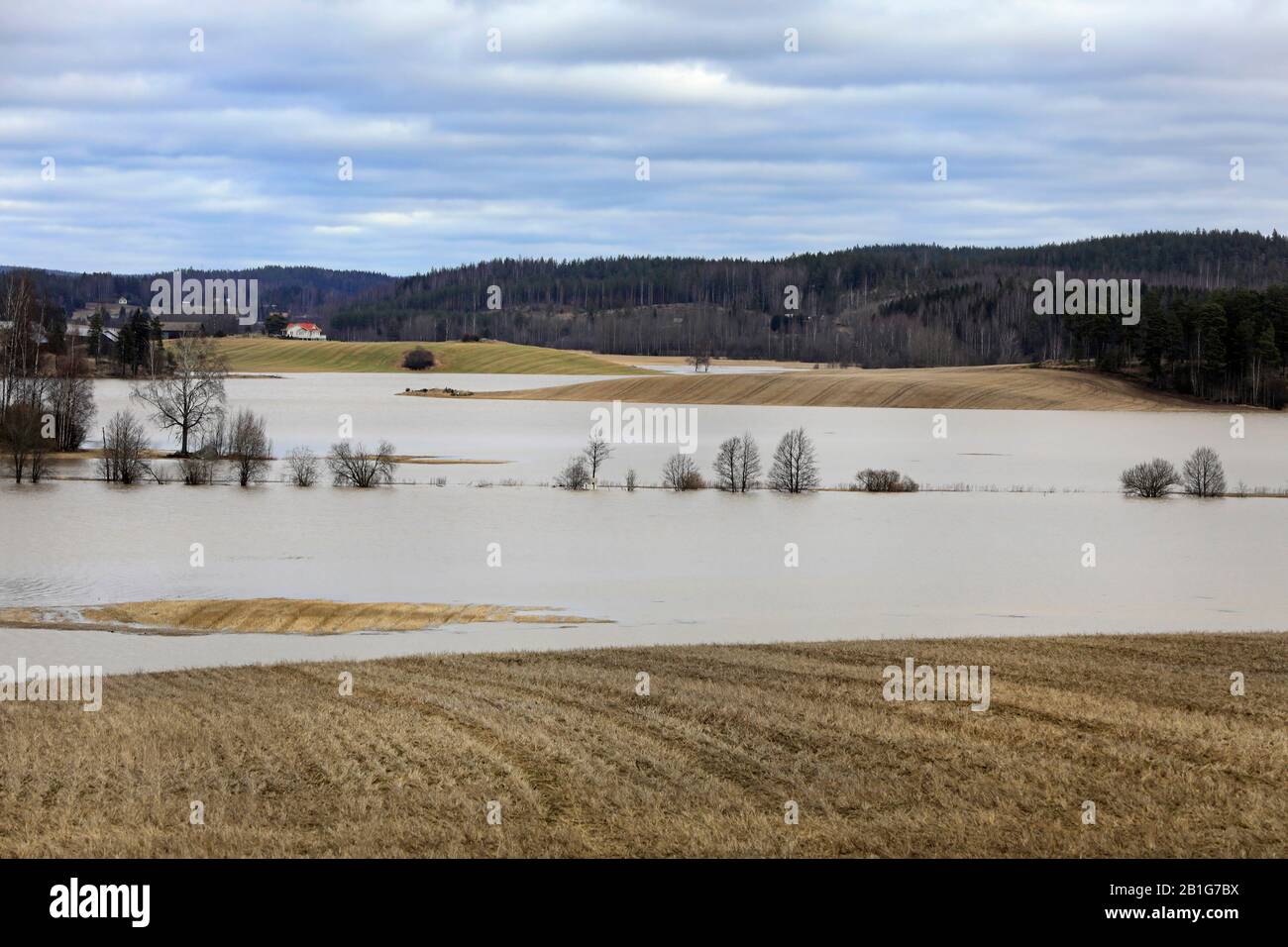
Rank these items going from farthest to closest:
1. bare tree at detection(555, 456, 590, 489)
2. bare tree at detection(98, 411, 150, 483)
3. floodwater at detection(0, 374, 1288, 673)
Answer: bare tree at detection(98, 411, 150, 483) < bare tree at detection(555, 456, 590, 489) < floodwater at detection(0, 374, 1288, 673)

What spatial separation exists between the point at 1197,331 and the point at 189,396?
8002 centimetres

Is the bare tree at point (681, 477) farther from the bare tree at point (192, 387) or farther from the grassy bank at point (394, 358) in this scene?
the grassy bank at point (394, 358)

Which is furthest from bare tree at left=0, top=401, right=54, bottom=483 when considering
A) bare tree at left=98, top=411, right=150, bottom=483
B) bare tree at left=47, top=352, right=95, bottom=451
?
bare tree at left=47, top=352, right=95, bottom=451

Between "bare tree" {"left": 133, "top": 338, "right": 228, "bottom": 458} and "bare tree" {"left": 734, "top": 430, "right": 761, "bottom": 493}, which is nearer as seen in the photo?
"bare tree" {"left": 734, "top": 430, "right": 761, "bottom": 493}

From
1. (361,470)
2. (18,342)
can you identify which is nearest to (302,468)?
(361,470)

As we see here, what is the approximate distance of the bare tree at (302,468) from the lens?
6029cm

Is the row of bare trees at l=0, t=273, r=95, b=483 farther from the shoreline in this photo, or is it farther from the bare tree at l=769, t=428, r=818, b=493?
the shoreline

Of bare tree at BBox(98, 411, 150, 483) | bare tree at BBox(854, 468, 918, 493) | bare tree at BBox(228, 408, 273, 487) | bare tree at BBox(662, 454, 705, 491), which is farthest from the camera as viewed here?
bare tree at BBox(228, 408, 273, 487)

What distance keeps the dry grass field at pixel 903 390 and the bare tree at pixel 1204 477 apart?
49.7m

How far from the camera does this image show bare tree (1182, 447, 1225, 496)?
190ft

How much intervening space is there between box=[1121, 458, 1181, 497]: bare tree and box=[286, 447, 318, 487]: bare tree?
36331mm

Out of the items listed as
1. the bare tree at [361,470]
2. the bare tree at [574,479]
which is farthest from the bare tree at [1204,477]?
the bare tree at [361,470]

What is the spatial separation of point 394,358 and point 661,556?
14803cm
